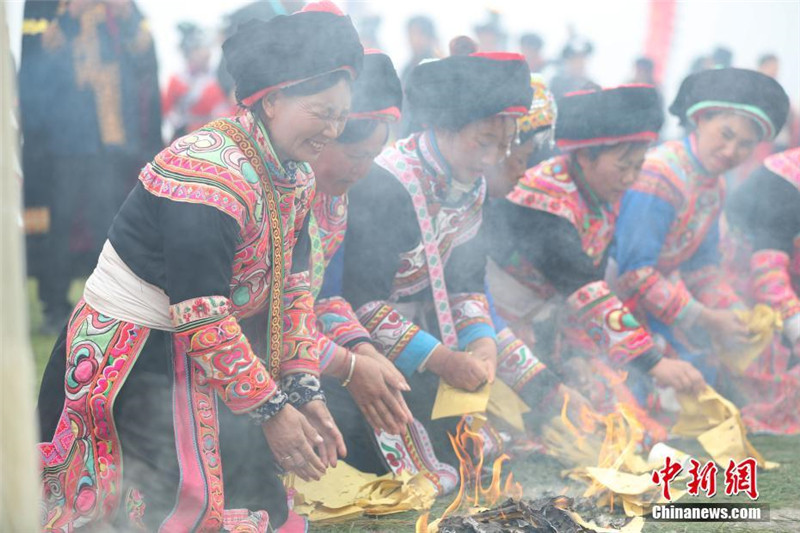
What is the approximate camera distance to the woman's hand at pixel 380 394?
2949 mm

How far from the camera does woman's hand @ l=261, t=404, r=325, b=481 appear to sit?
7.79ft

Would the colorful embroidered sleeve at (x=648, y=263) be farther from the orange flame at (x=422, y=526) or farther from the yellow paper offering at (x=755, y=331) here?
the orange flame at (x=422, y=526)

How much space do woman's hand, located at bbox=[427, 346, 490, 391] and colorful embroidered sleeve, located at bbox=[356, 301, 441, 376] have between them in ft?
0.13

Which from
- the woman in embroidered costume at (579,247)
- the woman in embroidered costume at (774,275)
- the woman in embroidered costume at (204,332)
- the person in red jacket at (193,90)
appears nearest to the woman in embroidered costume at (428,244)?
the woman in embroidered costume at (579,247)

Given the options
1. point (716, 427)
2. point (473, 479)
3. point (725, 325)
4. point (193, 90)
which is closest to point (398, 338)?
point (473, 479)

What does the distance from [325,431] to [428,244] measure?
1.09 meters

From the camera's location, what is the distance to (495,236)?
3967 millimetres

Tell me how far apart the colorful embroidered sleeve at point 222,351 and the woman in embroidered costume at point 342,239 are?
2.10 ft

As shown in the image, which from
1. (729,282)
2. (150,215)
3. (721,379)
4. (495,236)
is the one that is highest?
(150,215)

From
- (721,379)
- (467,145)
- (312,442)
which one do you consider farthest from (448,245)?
(721,379)

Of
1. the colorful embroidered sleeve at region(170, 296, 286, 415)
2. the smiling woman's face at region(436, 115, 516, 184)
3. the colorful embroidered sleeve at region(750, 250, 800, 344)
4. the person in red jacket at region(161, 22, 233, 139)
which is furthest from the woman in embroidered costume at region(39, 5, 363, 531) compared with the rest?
the person in red jacket at region(161, 22, 233, 139)

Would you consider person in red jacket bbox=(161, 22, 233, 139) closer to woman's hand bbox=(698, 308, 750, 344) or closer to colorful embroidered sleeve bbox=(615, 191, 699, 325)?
colorful embroidered sleeve bbox=(615, 191, 699, 325)

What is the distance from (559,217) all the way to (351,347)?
1249 mm

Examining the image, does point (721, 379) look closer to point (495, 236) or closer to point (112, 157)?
point (495, 236)
